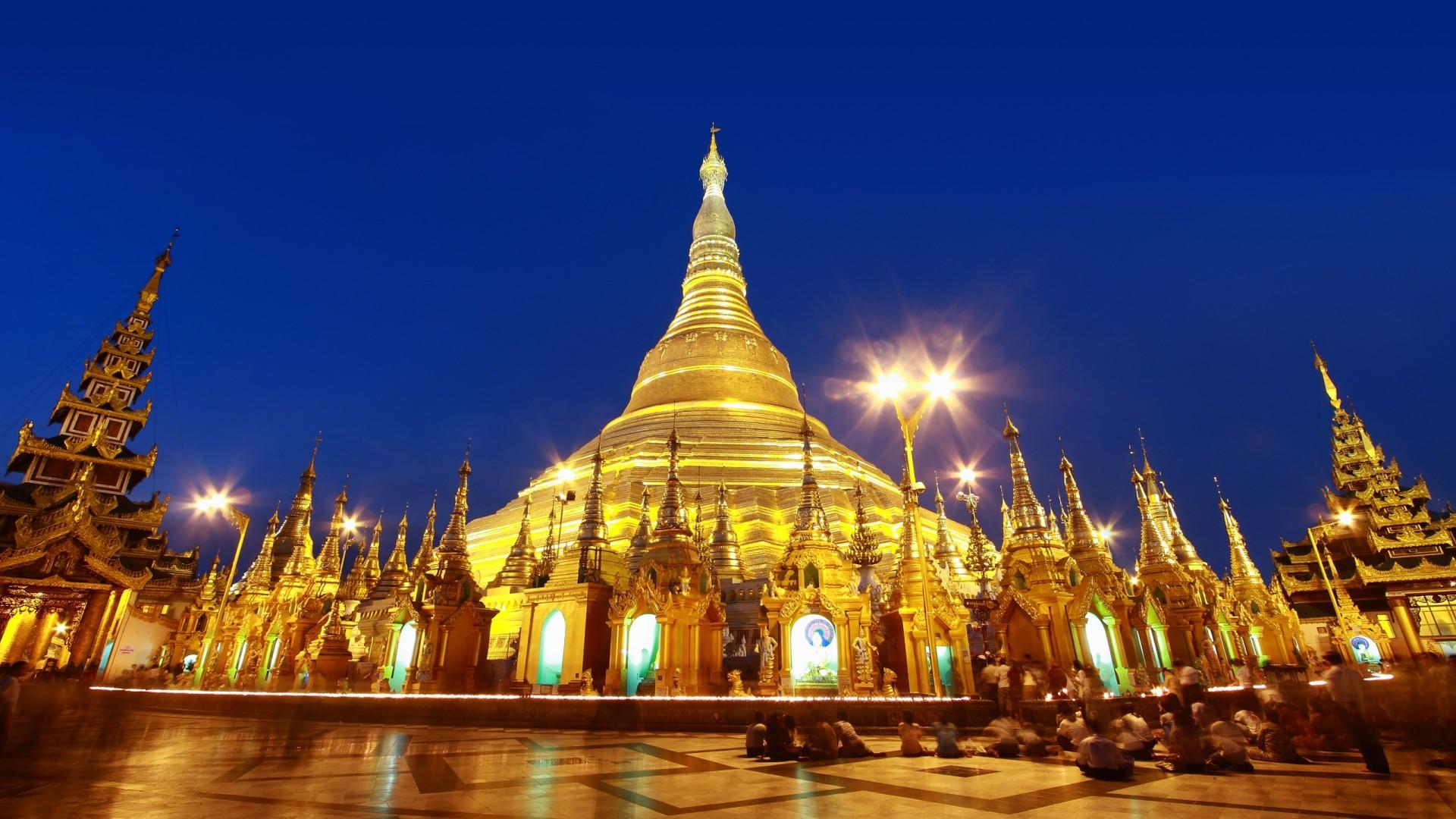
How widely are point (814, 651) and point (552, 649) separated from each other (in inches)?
264

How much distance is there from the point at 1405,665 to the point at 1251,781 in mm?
5071

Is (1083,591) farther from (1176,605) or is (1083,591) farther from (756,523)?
(756,523)

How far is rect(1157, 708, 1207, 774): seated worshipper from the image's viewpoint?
7.12 m

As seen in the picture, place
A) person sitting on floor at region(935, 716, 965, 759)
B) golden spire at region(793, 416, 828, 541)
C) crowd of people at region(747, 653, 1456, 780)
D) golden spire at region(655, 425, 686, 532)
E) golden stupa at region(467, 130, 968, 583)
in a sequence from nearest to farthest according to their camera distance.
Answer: crowd of people at region(747, 653, 1456, 780) → person sitting on floor at region(935, 716, 965, 759) → golden spire at region(793, 416, 828, 541) → golden spire at region(655, 425, 686, 532) → golden stupa at region(467, 130, 968, 583)

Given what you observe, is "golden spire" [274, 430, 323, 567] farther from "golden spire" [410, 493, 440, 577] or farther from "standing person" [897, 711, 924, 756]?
"standing person" [897, 711, 924, 756]

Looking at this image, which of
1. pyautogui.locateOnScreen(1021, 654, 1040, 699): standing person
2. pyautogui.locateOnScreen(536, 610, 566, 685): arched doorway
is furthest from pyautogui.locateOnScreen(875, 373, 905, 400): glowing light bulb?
pyautogui.locateOnScreen(536, 610, 566, 685): arched doorway

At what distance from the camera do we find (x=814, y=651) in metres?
15.6

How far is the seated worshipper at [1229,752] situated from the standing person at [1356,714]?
36.6 inches

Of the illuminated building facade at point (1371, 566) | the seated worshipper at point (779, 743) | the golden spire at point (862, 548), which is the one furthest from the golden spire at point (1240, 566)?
the seated worshipper at point (779, 743)

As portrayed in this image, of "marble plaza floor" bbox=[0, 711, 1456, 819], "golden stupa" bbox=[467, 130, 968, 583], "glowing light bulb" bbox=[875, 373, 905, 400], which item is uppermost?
"golden stupa" bbox=[467, 130, 968, 583]

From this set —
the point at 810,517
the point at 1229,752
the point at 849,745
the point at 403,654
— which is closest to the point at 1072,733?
the point at 1229,752

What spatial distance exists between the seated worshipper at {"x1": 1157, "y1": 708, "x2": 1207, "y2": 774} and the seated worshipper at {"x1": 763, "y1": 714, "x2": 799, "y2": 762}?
3.89 m

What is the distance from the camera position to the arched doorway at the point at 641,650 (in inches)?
642

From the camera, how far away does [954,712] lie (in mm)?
11719
